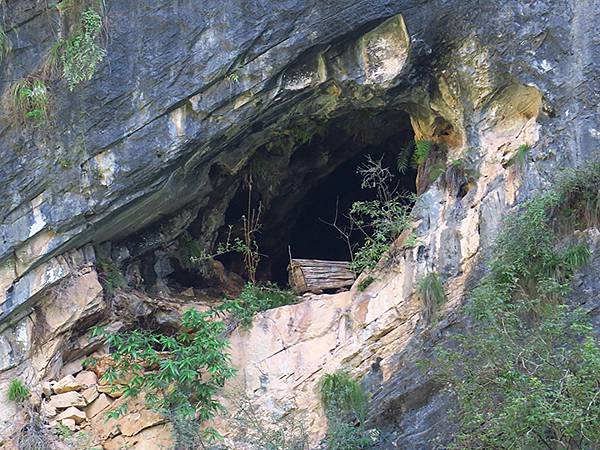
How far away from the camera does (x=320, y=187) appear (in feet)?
37.3

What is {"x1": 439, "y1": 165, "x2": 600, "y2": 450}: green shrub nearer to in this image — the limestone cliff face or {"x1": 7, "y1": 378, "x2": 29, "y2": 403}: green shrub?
the limestone cliff face

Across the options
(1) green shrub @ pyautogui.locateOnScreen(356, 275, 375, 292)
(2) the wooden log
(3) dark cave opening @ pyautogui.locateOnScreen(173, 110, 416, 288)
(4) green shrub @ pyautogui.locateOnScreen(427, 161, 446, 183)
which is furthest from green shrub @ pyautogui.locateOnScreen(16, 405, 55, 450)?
(4) green shrub @ pyautogui.locateOnScreen(427, 161, 446, 183)

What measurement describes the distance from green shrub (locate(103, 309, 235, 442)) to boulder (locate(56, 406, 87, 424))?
0.40 meters

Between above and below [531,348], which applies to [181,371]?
above

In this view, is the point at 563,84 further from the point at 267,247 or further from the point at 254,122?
the point at 267,247

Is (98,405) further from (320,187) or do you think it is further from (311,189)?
(320,187)

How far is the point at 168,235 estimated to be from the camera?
9.47m

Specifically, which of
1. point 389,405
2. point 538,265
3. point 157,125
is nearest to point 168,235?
point 157,125

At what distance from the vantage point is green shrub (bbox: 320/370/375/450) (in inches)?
300

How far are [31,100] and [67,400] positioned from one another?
2.66 meters

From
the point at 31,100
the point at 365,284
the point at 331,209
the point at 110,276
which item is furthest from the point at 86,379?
the point at 331,209

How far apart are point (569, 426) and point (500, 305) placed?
114 centimetres

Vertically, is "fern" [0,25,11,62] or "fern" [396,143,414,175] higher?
"fern" [0,25,11,62]

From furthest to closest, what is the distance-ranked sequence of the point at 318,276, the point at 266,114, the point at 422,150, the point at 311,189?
the point at 311,189, the point at 318,276, the point at 422,150, the point at 266,114
